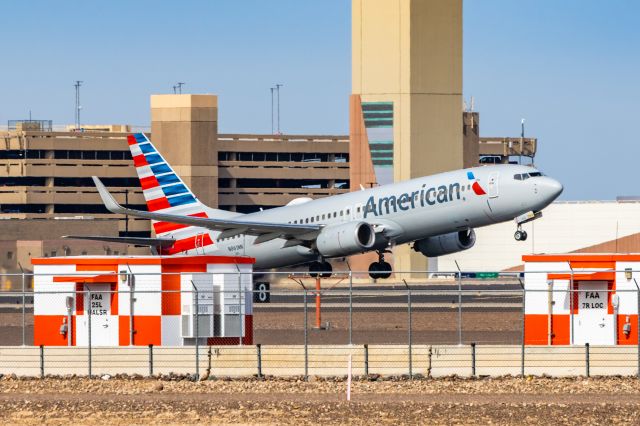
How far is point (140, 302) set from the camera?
136 feet

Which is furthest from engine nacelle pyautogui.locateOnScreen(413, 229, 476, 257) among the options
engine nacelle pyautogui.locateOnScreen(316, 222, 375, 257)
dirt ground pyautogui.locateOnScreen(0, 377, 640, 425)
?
dirt ground pyautogui.locateOnScreen(0, 377, 640, 425)

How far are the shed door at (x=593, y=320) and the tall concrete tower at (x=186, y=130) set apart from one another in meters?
105

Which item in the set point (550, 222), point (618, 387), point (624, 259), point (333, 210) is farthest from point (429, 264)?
point (618, 387)

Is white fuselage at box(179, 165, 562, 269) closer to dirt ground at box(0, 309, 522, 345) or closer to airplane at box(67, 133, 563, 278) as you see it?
airplane at box(67, 133, 563, 278)

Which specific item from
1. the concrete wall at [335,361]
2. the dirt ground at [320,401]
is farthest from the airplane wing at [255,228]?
the dirt ground at [320,401]

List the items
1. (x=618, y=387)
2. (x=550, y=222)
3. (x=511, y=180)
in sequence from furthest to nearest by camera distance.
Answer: (x=550, y=222) → (x=511, y=180) → (x=618, y=387)

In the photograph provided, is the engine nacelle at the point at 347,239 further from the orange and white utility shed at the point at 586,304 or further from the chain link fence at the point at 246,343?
the orange and white utility shed at the point at 586,304

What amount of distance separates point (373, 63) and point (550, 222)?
69.2 ft

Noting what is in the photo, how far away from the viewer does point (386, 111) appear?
128 meters

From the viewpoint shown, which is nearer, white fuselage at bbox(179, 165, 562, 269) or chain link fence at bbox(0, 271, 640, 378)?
chain link fence at bbox(0, 271, 640, 378)

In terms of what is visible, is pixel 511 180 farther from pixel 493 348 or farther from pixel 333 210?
pixel 493 348

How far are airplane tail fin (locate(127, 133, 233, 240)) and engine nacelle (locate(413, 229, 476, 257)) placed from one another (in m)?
12.9

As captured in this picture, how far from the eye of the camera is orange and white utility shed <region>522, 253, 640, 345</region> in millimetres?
40844

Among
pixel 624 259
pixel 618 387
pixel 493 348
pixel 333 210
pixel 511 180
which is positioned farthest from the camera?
pixel 333 210
